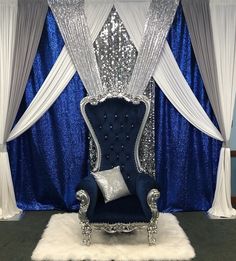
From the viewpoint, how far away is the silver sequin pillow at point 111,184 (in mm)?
3141

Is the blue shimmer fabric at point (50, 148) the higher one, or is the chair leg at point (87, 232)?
the blue shimmer fabric at point (50, 148)

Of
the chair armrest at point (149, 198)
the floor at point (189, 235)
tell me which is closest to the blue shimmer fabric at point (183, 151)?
the floor at point (189, 235)

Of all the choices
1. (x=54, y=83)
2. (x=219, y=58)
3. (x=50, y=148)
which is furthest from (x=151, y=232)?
(x=219, y=58)

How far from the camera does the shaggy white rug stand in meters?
2.83

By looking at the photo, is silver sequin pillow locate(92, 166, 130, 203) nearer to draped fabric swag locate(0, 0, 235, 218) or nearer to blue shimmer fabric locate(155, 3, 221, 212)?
blue shimmer fabric locate(155, 3, 221, 212)

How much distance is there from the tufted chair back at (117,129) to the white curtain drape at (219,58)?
827 mm

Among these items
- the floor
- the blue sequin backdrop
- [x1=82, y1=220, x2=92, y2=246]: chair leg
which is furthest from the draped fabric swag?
[x1=82, y1=220, x2=92, y2=246]: chair leg

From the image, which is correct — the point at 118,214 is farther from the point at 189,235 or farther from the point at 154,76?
the point at 154,76

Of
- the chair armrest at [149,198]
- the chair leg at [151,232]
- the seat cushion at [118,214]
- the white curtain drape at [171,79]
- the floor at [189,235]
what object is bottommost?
the floor at [189,235]

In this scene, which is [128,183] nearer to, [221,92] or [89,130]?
[89,130]

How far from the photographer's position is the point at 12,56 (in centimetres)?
375

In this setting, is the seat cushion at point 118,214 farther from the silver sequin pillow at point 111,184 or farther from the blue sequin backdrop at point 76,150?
the blue sequin backdrop at point 76,150

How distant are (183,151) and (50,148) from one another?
1463 millimetres

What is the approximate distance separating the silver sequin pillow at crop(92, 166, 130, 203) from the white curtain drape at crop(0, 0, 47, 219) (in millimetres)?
1134
